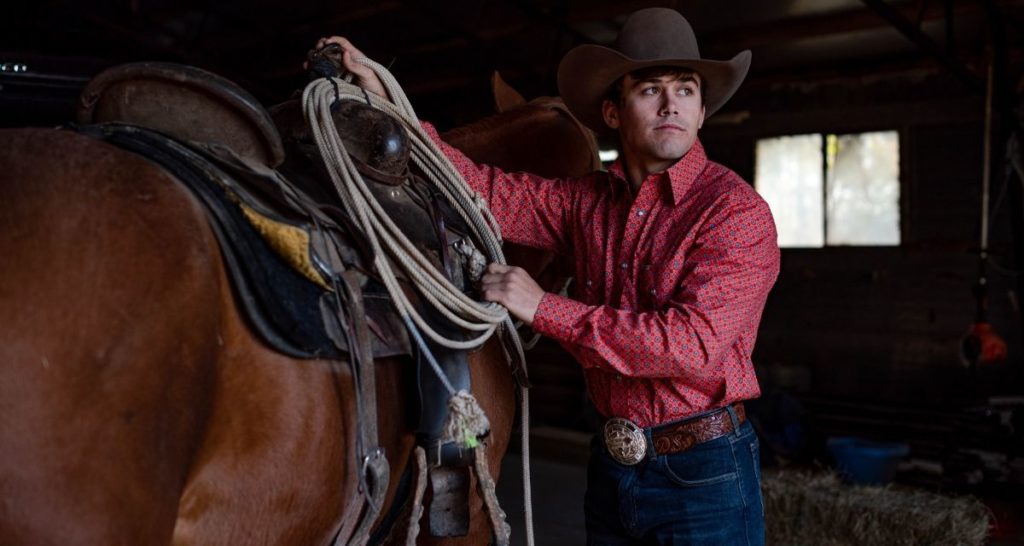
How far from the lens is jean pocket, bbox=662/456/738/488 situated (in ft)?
5.67

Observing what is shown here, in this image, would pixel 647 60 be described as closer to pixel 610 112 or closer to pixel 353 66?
pixel 610 112

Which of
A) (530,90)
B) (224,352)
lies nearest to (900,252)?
(530,90)

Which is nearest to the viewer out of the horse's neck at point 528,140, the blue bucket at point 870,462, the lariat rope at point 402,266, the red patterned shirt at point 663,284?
the lariat rope at point 402,266

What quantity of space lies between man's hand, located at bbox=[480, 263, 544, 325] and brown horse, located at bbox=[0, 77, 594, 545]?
1.43 feet

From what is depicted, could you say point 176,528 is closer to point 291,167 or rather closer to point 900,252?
point 291,167

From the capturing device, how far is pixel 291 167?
1646 millimetres

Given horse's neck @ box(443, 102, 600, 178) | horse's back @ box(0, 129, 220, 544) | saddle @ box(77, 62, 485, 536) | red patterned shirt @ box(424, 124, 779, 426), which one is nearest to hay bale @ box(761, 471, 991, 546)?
horse's neck @ box(443, 102, 600, 178)

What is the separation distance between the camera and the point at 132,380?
3.43ft

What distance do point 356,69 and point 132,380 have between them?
0.97 metres

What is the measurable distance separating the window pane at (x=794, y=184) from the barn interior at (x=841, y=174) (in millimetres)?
16

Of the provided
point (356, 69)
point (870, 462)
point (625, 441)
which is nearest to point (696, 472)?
point (625, 441)

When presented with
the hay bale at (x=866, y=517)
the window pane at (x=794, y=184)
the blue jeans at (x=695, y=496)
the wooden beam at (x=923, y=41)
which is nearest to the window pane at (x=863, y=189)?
the window pane at (x=794, y=184)

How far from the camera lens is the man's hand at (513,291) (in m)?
1.69

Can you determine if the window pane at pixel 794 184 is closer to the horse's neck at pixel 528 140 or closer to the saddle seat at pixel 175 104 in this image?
the horse's neck at pixel 528 140
